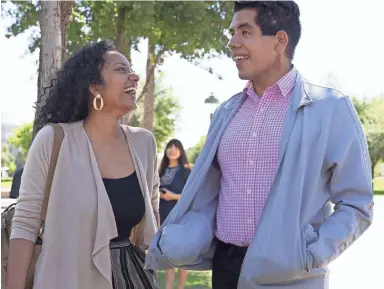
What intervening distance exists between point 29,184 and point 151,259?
2.77 feet

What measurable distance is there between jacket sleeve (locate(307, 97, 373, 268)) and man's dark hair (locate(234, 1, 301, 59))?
0.40 m

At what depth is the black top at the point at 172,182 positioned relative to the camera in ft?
27.9

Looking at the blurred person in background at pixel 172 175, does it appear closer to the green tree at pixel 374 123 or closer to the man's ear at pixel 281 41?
the man's ear at pixel 281 41

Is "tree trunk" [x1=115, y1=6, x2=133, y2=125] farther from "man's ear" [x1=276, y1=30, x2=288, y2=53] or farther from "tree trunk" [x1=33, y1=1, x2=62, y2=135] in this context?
"man's ear" [x1=276, y1=30, x2=288, y2=53]

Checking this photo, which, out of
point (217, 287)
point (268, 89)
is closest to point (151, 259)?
point (217, 287)

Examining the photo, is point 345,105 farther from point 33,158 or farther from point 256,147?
point 33,158

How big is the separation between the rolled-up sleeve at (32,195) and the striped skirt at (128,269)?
15.5 inches

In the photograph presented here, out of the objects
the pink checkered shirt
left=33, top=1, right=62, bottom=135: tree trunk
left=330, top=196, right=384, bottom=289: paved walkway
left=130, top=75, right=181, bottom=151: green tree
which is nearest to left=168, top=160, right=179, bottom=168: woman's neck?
left=330, top=196, right=384, bottom=289: paved walkway

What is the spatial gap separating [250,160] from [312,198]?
1.00 feet

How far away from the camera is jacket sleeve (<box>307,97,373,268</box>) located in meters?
2.23

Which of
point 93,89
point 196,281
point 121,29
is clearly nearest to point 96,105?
point 93,89

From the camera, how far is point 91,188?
3.17m

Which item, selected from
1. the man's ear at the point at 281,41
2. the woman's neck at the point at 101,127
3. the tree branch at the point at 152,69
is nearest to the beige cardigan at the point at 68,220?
the woman's neck at the point at 101,127

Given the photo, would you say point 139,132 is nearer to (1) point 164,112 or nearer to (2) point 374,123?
(1) point 164,112
